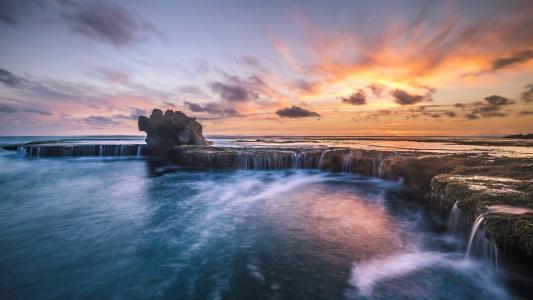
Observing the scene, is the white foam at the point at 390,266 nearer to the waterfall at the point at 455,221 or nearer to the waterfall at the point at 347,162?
the waterfall at the point at 455,221

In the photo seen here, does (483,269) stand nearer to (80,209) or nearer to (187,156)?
(80,209)

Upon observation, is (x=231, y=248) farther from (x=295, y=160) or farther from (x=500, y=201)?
(x=295, y=160)

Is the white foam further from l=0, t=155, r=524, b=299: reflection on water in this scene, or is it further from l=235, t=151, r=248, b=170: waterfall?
l=235, t=151, r=248, b=170: waterfall

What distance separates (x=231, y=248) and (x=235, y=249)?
0.62 feet

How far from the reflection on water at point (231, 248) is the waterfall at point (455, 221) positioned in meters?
0.47

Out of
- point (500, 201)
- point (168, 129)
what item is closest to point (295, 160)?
point (500, 201)

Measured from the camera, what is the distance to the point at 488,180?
10719 mm

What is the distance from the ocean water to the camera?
21.7ft

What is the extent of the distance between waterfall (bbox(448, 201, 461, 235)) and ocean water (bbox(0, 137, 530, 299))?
0.36 metres

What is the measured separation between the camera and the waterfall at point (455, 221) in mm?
9370

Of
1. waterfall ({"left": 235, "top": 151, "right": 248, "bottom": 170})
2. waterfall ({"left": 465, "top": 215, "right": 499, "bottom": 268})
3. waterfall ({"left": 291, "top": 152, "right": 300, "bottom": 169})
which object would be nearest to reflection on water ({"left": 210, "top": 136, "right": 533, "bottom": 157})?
waterfall ({"left": 291, "top": 152, "right": 300, "bottom": 169})

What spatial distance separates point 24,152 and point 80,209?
139 ft

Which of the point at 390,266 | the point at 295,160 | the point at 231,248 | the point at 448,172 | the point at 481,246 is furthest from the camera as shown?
the point at 295,160

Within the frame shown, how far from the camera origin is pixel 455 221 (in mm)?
9742
